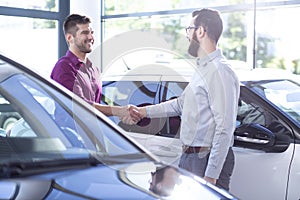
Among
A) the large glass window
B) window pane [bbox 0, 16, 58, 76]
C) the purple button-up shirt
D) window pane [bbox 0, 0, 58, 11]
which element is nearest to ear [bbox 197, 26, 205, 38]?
the purple button-up shirt

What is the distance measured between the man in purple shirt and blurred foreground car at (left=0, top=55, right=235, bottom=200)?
39.5 inches

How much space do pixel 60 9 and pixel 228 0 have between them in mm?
3230

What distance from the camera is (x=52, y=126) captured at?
2.28m

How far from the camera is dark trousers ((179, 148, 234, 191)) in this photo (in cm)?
305

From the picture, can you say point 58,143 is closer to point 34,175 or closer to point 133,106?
point 34,175

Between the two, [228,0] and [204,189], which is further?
[228,0]

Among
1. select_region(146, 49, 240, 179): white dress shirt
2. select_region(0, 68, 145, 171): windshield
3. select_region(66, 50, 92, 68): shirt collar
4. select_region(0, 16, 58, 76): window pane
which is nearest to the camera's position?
select_region(0, 68, 145, 171): windshield

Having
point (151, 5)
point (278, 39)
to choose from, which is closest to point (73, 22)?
point (278, 39)

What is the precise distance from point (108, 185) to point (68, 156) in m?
0.30

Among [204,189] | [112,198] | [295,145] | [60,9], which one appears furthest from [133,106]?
[60,9]

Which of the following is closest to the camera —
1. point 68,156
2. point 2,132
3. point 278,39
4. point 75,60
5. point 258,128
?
point 68,156

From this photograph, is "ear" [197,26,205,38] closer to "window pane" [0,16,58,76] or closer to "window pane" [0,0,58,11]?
"window pane" [0,16,58,76]

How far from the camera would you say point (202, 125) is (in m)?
2.99

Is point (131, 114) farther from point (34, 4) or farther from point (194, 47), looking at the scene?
point (34, 4)
